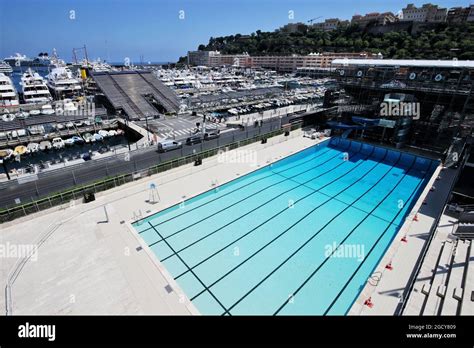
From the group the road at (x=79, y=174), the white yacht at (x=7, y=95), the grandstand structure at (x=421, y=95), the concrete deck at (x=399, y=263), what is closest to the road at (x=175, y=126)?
the road at (x=79, y=174)

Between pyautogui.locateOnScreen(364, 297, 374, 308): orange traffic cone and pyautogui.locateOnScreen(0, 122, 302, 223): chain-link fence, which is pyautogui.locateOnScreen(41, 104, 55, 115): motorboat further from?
pyautogui.locateOnScreen(364, 297, 374, 308): orange traffic cone

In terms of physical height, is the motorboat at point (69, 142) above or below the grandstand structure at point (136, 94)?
below

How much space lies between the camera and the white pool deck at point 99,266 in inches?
396

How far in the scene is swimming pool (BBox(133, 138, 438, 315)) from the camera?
11352 mm

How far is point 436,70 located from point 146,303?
33722mm

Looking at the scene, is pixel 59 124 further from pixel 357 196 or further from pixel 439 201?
pixel 439 201

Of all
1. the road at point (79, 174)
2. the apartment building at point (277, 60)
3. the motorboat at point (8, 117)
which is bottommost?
the road at point (79, 174)

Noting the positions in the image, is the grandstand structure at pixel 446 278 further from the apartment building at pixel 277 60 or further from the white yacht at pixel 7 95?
the apartment building at pixel 277 60

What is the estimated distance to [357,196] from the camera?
63.5ft

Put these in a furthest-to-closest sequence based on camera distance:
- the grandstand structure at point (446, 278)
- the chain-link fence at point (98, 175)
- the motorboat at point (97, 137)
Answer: the motorboat at point (97, 137)
the chain-link fence at point (98, 175)
the grandstand structure at point (446, 278)

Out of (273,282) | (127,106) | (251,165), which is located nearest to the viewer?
(273,282)

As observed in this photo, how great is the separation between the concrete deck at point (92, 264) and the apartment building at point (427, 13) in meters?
161

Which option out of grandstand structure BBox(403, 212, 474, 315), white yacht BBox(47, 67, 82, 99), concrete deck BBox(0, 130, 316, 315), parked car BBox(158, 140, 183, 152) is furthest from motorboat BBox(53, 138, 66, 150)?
grandstand structure BBox(403, 212, 474, 315)
